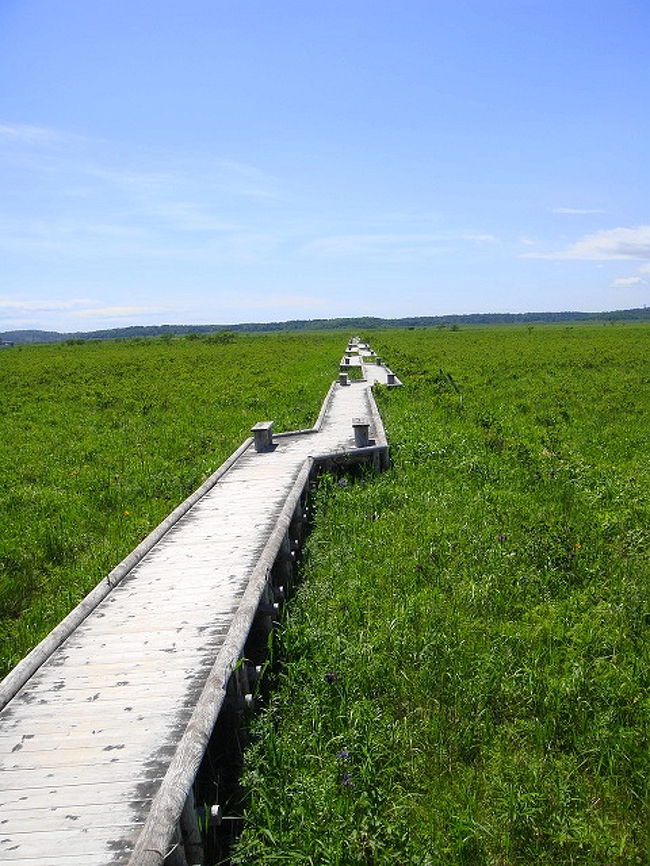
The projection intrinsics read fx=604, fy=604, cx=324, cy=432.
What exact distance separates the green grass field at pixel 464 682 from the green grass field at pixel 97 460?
9.08ft

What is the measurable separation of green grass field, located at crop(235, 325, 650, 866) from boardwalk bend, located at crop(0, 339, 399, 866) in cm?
59

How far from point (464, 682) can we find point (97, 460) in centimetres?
1048

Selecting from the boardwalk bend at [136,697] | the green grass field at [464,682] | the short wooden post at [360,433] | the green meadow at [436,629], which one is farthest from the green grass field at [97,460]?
the short wooden post at [360,433]

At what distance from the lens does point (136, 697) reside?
4238 mm

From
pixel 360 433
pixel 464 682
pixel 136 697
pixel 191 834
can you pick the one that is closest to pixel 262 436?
pixel 360 433

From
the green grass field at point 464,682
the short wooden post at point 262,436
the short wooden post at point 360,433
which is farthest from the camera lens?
the short wooden post at point 262,436

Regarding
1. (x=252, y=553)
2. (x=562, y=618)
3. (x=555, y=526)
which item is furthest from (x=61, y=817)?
(x=555, y=526)

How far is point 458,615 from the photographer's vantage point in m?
5.82

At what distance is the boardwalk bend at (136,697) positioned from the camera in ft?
10.3

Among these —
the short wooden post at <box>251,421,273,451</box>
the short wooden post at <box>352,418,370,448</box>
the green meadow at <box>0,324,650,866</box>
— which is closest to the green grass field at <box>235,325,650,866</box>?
the green meadow at <box>0,324,650,866</box>

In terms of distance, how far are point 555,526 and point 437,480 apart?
241 centimetres

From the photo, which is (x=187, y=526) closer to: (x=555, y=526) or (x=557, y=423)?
(x=555, y=526)

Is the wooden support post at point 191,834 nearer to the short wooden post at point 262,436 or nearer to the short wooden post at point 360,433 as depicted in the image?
the short wooden post at point 360,433

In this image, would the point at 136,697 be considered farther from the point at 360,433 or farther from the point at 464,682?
the point at 360,433
